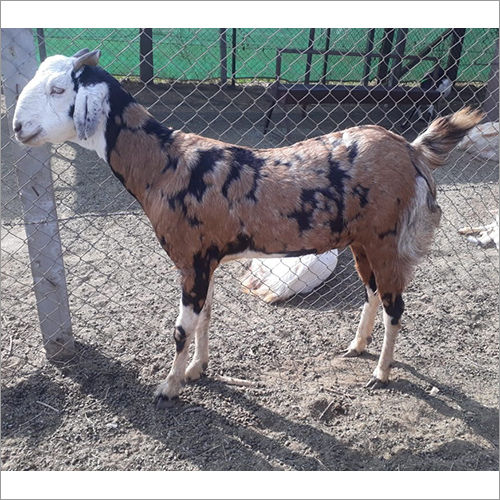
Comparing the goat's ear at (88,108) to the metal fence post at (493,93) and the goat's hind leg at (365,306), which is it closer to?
the goat's hind leg at (365,306)

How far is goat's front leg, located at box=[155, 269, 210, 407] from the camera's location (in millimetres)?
2949

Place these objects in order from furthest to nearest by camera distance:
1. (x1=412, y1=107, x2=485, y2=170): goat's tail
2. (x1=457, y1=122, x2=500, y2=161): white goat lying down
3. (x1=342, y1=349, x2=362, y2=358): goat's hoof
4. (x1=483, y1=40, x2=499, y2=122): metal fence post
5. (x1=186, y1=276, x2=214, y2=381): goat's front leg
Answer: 1. (x1=483, y1=40, x2=499, y2=122): metal fence post
2. (x1=457, y1=122, x2=500, y2=161): white goat lying down
3. (x1=342, y1=349, x2=362, y2=358): goat's hoof
4. (x1=186, y1=276, x2=214, y2=381): goat's front leg
5. (x1=412, y1=107, x2=485, y2=170): goat's tail

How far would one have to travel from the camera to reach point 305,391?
3.30m

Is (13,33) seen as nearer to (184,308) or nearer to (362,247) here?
(184,308)

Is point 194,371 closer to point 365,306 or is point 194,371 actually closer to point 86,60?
point 365,306

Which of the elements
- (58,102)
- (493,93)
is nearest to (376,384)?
(58,102)

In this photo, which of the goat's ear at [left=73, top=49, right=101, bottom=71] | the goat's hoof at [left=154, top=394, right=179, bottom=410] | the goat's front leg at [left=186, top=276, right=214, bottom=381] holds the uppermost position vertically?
the goat's ear at [left=73, top=49, right=101, bottom=71]

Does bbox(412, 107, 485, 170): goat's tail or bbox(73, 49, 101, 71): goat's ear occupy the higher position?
bbox(73, 49, 101, 71): goat's ear

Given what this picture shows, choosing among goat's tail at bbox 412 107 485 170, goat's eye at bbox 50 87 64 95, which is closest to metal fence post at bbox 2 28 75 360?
goat's eye at bbox 50 87 64 95

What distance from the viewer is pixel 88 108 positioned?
2684 mm

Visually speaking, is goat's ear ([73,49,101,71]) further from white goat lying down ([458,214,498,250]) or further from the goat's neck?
white goat lying down ([458,214,498,250])

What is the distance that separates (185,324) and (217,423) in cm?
57

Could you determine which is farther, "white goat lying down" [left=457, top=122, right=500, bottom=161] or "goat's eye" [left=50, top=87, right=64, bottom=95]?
"white goat lying down" [left=457, top=122, right=500, bottom=161]

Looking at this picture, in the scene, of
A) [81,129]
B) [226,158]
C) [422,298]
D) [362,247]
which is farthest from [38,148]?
[422,298]
